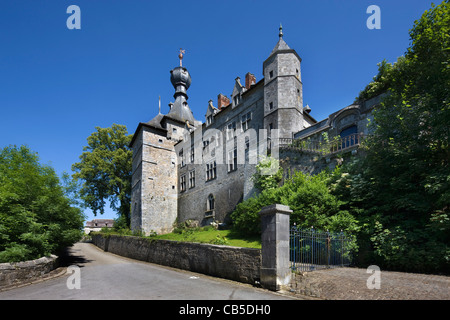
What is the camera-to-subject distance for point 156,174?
3133 cm

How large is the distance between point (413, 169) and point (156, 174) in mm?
26864

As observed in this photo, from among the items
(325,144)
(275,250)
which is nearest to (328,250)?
(275,250)

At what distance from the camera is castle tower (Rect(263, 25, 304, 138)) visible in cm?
2022

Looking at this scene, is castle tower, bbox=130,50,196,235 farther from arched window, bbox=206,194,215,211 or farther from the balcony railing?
the balcony railing

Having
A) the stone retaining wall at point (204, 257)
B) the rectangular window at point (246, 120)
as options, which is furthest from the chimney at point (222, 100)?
the stone retaining wall at point (204, 257)

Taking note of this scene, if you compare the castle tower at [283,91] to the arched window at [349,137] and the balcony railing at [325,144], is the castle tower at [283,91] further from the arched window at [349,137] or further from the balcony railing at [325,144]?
the arched window at [349,137]

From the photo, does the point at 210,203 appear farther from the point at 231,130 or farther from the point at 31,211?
the point at 31,211

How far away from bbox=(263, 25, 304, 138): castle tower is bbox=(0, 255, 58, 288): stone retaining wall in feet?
54.0

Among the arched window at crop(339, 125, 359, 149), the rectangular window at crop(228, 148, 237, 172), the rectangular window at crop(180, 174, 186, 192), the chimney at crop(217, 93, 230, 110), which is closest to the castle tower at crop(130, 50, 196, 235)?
the rectangular window at crop(180, 174, 186, 192)

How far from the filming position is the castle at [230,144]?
17.3 meters

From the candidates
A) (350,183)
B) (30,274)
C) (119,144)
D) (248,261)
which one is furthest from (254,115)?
(119,144)

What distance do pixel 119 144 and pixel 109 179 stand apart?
5.48 m
